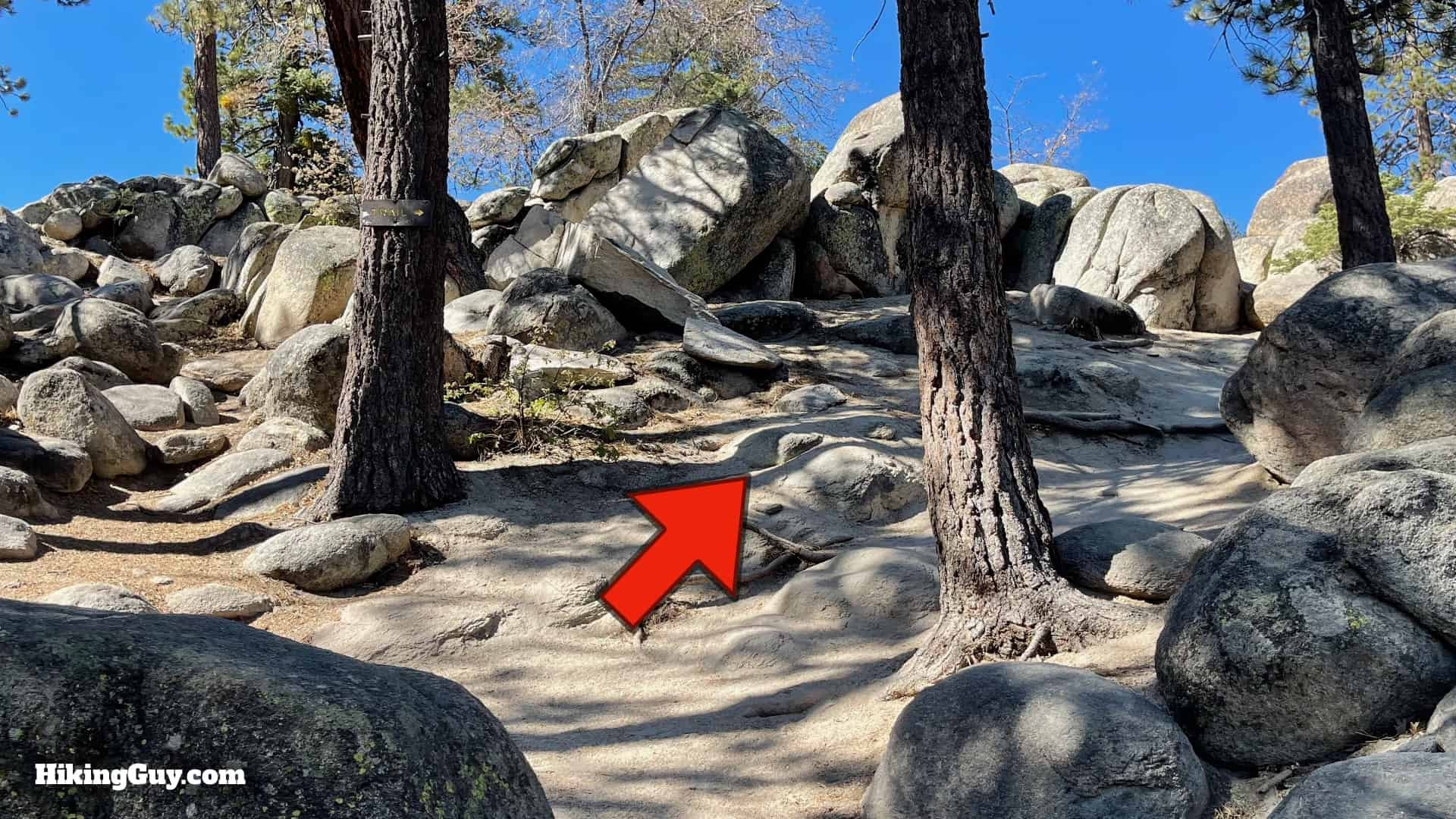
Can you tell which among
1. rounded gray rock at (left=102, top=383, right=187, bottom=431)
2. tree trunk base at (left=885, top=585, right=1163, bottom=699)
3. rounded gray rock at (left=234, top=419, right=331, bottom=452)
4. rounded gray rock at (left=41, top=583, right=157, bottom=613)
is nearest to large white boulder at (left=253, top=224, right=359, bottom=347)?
rounded gray rock at (left=102, top=383, right=187, bottom=431)

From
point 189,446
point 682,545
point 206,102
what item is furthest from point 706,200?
point 206,102

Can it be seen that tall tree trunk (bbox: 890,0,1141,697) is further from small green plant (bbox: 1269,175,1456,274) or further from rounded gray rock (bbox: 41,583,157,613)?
small green plant (bbox: 1269,175,1456,274)

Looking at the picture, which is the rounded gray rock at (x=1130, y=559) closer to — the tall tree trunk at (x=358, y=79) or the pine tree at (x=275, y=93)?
the tall tree trunk at (x=358, y=79)

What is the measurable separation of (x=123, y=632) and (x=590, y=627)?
4.63 m

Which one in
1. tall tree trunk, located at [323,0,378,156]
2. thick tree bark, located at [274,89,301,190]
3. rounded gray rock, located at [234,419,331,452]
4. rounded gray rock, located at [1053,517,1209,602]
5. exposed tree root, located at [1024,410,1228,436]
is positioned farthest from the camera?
thick tree bark, located at [274,89,301,190]

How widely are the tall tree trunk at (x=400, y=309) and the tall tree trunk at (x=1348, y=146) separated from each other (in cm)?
811

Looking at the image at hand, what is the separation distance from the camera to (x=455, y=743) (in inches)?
88.4

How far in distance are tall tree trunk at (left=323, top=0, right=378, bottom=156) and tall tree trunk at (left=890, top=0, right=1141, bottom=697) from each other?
8264 millimetres

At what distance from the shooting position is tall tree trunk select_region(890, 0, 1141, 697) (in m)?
5.24

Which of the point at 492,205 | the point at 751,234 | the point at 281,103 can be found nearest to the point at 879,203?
the point at 751,234

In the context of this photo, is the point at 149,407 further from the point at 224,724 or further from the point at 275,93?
the point at 275,93

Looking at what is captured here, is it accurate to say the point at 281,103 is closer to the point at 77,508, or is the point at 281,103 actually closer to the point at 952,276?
the point at 77,508

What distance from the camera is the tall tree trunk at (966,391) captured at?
206 inches

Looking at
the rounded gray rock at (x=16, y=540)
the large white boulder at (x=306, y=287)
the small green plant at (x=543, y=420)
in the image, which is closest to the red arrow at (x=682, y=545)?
the small green plant at (x=543, y=420)
